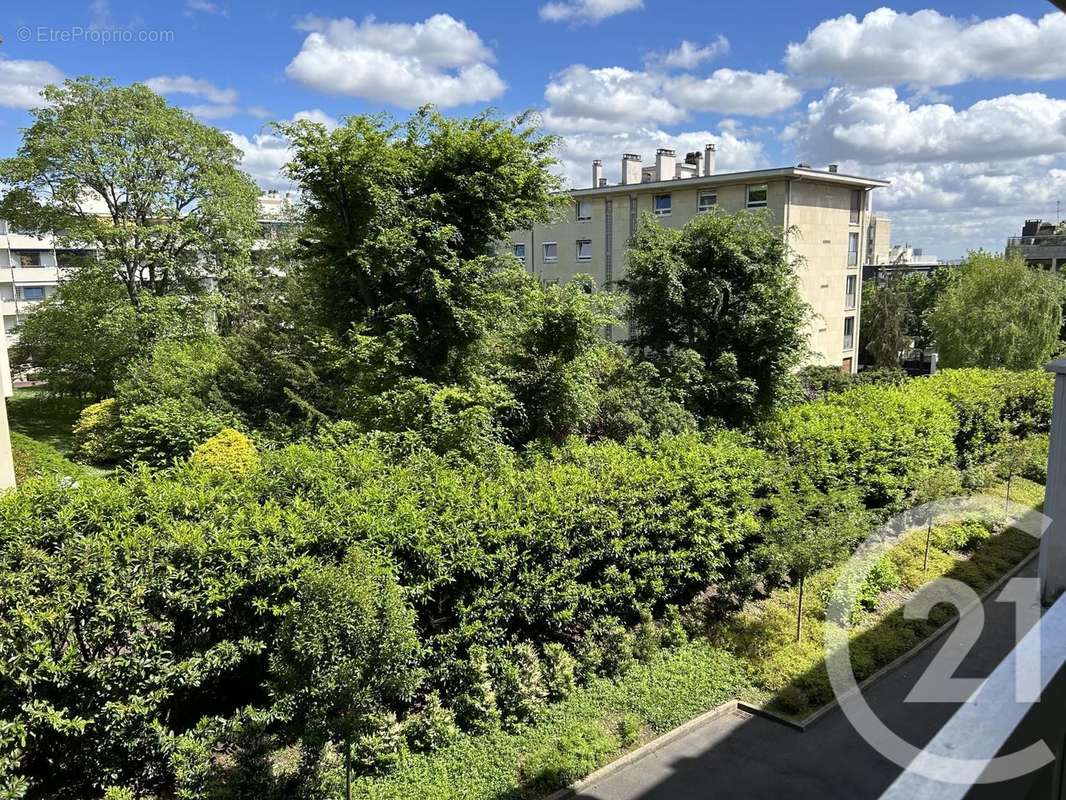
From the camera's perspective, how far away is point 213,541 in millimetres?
6316

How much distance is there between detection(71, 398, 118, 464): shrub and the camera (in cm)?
2020

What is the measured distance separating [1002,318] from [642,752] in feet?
86.7

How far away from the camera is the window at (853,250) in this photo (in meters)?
36.5

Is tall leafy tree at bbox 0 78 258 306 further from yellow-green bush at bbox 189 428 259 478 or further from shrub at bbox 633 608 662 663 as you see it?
shrub at bbox 633 608 662 663

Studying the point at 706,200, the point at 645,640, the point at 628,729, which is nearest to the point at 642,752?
the point at 628,729

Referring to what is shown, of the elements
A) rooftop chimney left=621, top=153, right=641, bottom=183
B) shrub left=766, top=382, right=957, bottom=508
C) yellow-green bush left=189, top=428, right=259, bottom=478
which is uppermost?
rooftop chimney left=621, top=153, right=641, bottom=183

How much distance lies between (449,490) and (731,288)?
31.5 feet

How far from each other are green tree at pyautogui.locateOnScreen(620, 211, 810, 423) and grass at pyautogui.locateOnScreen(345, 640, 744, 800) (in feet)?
23.0

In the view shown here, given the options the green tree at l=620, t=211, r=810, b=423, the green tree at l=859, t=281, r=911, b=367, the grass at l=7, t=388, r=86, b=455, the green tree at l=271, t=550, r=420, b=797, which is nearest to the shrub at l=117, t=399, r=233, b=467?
the grass at l=7, t=388, r=86, b=455

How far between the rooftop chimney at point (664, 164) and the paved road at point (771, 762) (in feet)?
110

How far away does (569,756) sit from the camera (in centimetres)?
707

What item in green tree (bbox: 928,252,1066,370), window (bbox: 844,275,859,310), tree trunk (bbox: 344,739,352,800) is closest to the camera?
tree trunk (bbox: 344,739,352,800)

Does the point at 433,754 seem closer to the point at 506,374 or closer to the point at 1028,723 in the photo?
the point at 1028,723

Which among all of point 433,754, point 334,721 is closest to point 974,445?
point 433,754
